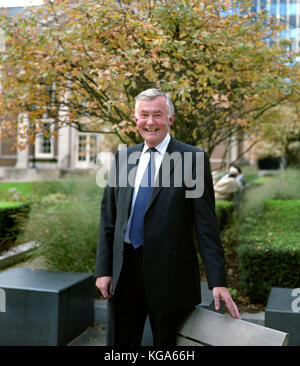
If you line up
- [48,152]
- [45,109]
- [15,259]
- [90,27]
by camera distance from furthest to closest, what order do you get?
[48,152] → [15,259] → [45,109] → [90,27]

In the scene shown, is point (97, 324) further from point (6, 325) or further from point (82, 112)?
point (82, 112)

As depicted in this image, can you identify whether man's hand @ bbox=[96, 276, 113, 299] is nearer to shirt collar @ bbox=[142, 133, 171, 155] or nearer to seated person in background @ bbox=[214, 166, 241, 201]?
shirt collar @ bbox=[142, 133, 171, 155]

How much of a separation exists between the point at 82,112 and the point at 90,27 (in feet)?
4.67

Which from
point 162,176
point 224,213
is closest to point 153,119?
point 162,176

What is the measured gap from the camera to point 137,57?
17.1 feet

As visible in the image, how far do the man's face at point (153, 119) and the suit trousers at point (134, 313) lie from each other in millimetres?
699

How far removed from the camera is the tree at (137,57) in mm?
4898

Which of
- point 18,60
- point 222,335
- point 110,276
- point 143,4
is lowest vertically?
point 222,335

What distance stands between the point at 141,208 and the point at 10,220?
592 cm

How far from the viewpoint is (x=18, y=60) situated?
573 centimetres

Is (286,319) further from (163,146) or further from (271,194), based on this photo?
(271,194)

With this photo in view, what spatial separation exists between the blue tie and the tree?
2093mm

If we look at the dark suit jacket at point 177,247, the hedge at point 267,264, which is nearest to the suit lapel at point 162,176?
the dark suit jacket at point 177,247
